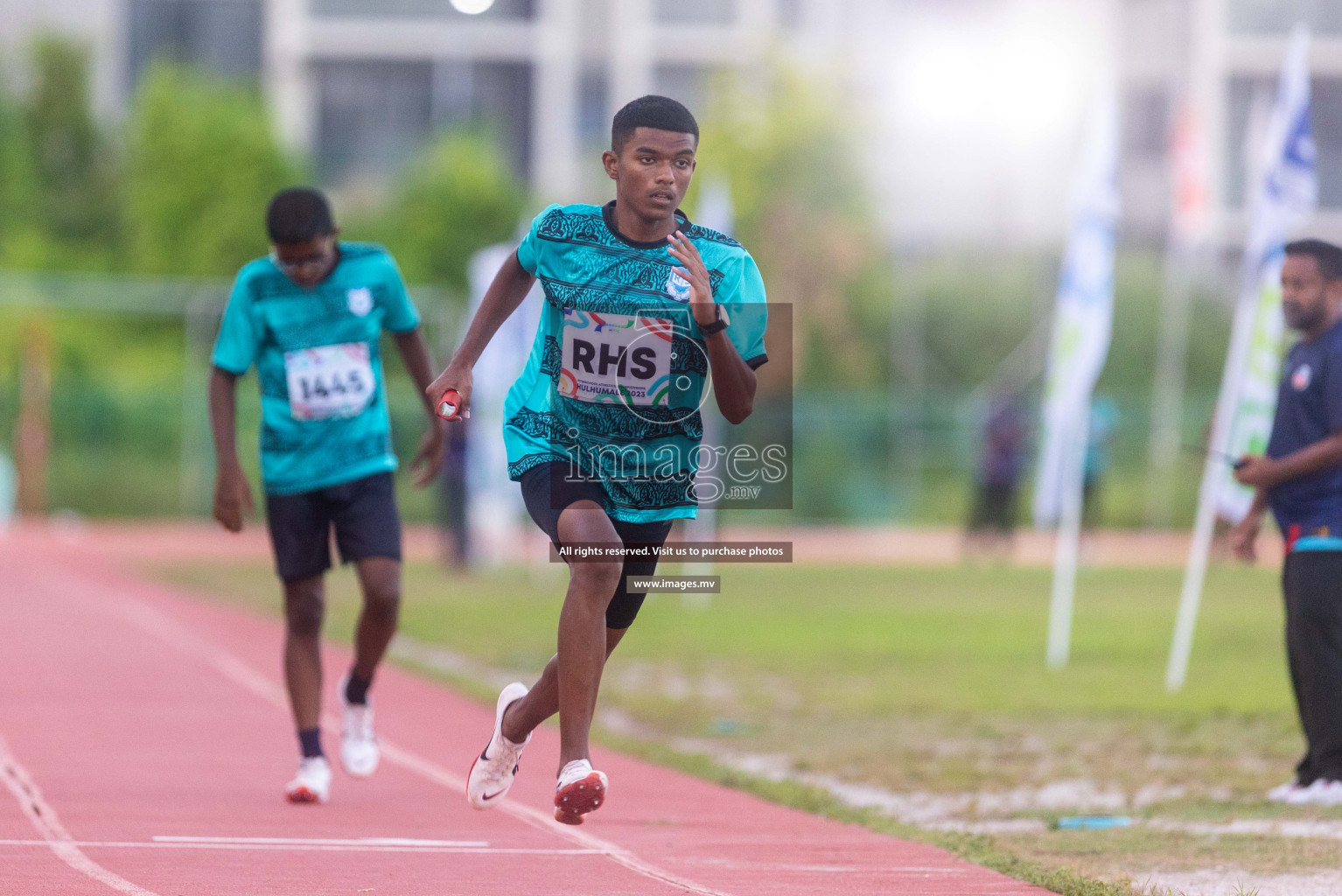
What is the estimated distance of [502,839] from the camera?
6.30 m

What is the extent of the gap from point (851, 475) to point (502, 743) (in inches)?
1219

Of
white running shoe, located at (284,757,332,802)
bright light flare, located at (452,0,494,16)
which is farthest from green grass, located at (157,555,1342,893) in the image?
bright light flare, located at (452,0,494,16)

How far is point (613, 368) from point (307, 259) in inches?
83.7

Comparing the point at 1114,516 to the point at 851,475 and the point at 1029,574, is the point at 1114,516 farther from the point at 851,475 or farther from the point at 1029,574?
the point at 1029,574

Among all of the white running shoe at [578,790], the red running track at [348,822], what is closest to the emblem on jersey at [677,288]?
the white running shoe at [578,790]

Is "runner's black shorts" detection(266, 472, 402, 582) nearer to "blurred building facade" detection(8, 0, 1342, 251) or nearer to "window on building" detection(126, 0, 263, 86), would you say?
"blurred building facade" detection(8, 0, 1342, 251)

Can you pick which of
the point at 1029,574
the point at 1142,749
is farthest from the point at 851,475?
the point at 1142,749

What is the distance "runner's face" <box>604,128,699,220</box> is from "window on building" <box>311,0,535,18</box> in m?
41.3

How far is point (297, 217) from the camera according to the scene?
7.02m

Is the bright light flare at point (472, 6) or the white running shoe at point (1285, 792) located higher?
the bright light flare at point (472, 6)

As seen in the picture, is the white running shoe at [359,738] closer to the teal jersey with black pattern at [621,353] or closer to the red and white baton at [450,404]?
the teal jersey with black pattern at [621,353]

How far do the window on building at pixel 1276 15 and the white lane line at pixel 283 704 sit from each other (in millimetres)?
32435

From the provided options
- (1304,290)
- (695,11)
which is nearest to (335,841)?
(1304,290)

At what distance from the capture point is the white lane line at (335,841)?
596cm
